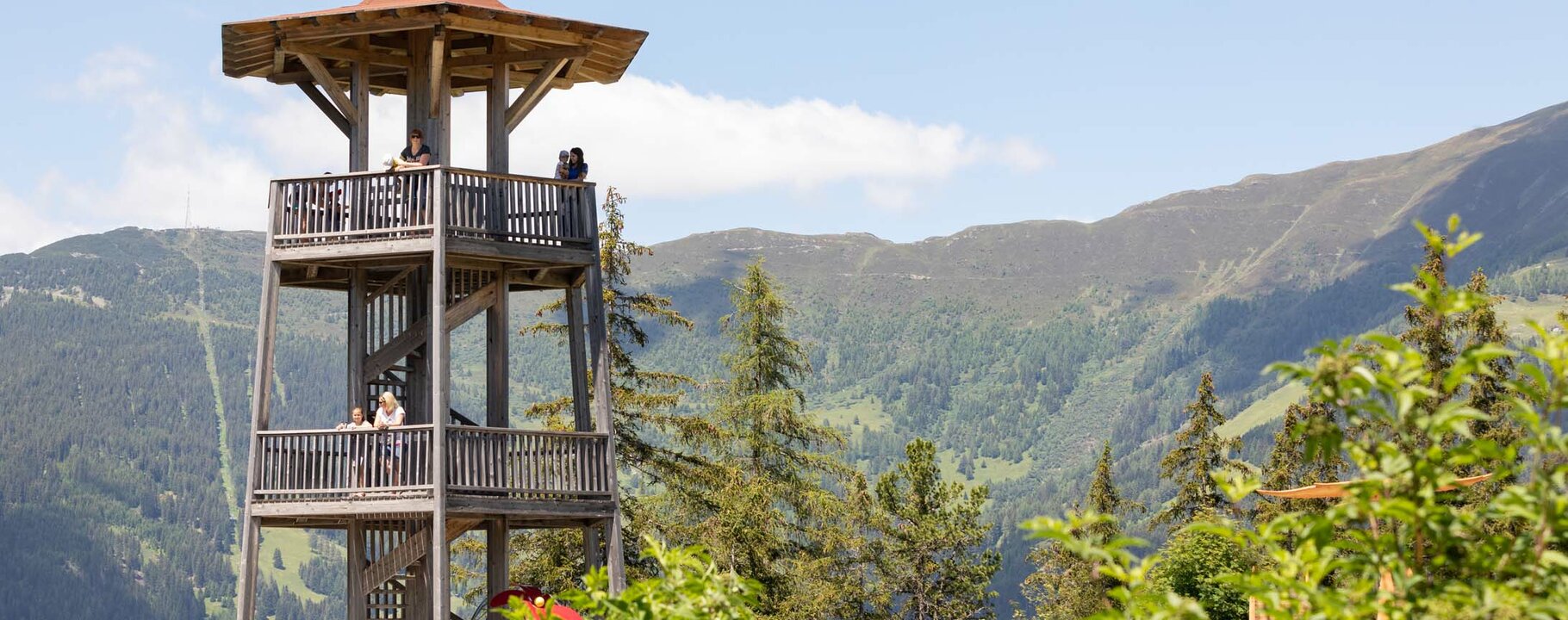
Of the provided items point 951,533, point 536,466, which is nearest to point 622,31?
point 536,466

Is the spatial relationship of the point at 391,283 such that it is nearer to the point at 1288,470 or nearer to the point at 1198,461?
the point at 1288,470

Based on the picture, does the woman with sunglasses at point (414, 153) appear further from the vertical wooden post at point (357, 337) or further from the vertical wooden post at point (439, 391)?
the vertical wooden post at point (357, 337)

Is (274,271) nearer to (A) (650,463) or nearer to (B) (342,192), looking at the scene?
(B) (342,192)

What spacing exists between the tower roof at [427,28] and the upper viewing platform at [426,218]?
173 centimetres

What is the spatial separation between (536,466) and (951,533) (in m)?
46.9

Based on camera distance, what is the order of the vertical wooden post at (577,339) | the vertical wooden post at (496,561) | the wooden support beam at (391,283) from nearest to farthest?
1. the wooden support beam at (391,283)
2. the vertical wooden post at (496,561)
3. the vertical wooden post at (577,339)

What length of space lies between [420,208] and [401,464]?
3.06 meters

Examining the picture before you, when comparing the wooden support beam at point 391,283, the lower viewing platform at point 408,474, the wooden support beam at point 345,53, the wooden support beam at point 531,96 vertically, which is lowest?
the lower viewing platform at point 408,474

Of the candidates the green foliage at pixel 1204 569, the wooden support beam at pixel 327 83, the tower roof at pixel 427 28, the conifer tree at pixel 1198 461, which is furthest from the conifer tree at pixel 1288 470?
the wooden support beam at pixel 327 83

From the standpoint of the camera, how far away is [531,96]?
25.7m

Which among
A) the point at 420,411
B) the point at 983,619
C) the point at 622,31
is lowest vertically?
the point at 983,619

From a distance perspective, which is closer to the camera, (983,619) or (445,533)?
(445,533)

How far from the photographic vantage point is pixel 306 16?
23641mm

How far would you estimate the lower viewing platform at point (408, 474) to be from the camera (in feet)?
74.9
